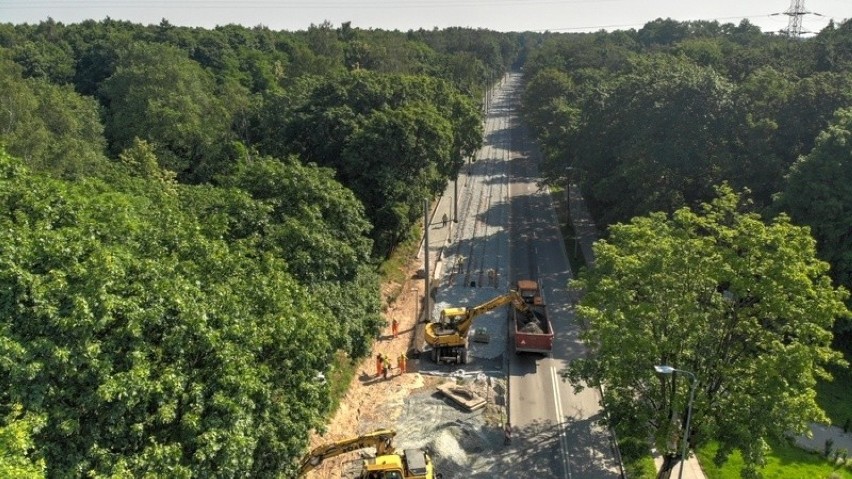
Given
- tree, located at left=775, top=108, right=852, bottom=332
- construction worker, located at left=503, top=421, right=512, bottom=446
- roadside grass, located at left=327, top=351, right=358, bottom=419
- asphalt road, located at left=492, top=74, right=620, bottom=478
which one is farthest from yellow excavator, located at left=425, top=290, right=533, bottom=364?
tree, located at left=775, top=108, right=852, bottom=332

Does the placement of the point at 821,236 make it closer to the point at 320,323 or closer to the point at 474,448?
the point at 474,448

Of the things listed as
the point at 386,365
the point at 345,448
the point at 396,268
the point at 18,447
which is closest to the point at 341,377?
the point at 386,365

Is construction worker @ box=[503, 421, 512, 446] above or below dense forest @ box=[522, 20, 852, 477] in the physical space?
below

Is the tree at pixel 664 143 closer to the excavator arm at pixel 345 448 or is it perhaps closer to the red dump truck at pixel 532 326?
the red dump truck at pixel 532 326

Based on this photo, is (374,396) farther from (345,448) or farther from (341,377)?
(345,448)

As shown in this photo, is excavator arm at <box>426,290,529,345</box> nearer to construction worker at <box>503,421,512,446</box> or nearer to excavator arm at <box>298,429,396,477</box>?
construction worker at <box>503,421,512,446</box>

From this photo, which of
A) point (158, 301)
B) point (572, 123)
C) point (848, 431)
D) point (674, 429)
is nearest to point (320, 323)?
point (158, 301)
